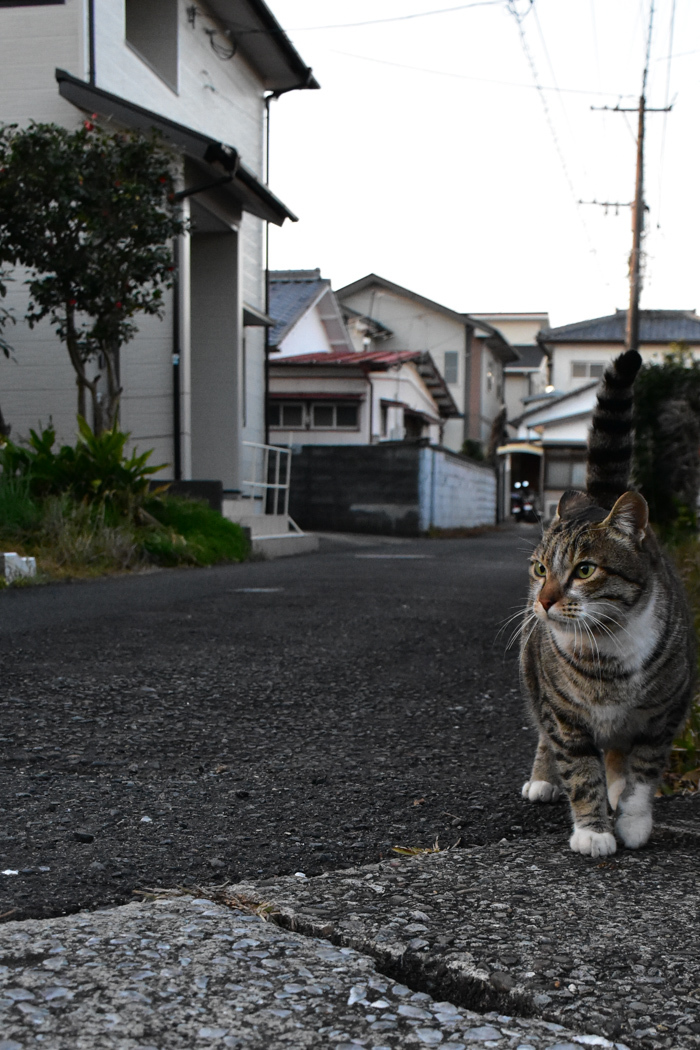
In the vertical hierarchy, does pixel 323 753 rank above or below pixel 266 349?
below

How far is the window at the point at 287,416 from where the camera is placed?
23.6 meters

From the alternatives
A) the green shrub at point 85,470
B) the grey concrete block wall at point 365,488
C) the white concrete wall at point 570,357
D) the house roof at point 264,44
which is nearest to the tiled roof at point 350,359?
the grey concrete block wall at point 365,488

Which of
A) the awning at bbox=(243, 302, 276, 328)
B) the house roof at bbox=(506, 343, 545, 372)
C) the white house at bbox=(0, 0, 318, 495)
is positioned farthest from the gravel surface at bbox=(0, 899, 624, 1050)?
the house roof at bbox=(506, 343, 545, 372)

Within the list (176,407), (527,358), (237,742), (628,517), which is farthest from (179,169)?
(527,358)

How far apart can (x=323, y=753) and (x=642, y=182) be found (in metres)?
20.8

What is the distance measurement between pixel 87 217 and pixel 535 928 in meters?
8.08

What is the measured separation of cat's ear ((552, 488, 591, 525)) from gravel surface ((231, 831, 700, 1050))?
2.85 feet

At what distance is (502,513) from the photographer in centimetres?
3616

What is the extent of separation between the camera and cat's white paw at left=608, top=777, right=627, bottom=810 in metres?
2.54

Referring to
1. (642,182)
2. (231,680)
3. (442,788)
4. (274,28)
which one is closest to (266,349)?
(274,28)

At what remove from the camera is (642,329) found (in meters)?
45.2

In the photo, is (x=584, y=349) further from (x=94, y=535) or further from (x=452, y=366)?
(x=94, y=535)

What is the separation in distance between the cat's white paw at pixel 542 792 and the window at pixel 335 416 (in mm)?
21159

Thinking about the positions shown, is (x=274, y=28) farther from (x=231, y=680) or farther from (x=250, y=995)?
(x=250, y=995)
